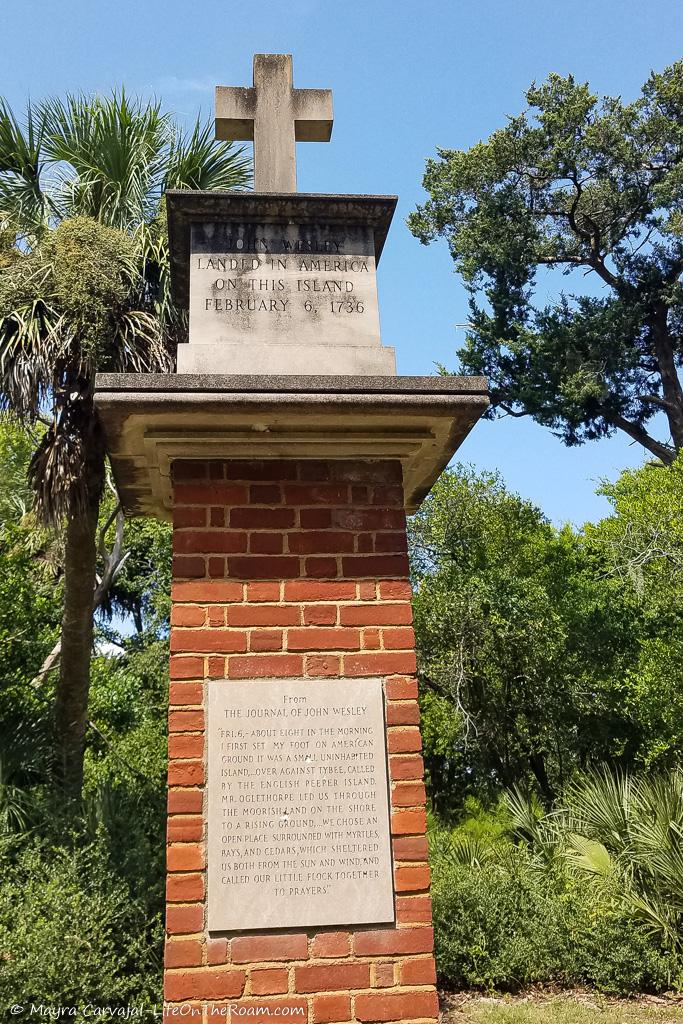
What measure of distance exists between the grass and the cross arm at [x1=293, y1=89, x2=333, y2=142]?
20.9ft

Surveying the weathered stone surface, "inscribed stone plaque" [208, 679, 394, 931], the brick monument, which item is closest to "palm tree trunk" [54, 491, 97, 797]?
the brick monument

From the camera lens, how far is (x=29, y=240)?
984 centimetres

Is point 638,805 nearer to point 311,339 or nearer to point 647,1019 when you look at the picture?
point 647,1019

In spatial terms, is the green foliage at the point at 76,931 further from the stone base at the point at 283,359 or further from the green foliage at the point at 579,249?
the green foliage at the point at 579,249

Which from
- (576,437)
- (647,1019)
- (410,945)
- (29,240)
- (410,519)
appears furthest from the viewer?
(576,437)

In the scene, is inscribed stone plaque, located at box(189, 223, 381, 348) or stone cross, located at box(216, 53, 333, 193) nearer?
inscribed stone plaque, located at box(189, 223, 381, 348)

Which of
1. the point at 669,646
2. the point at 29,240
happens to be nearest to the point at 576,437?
the point at 669,646

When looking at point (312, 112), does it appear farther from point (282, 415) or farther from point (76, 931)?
point (76, 931)

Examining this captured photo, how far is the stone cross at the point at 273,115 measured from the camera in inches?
163

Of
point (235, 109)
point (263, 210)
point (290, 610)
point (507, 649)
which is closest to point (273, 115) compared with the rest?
point (235, 109)

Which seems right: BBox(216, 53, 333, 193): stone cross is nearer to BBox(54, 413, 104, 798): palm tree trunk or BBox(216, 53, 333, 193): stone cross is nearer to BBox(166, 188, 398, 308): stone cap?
BBox(166, 188, 398, 308): stone cap

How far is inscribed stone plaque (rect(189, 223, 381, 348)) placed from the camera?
3797mm

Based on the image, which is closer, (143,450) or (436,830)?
(143,450)

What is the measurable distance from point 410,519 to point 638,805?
318 inches
